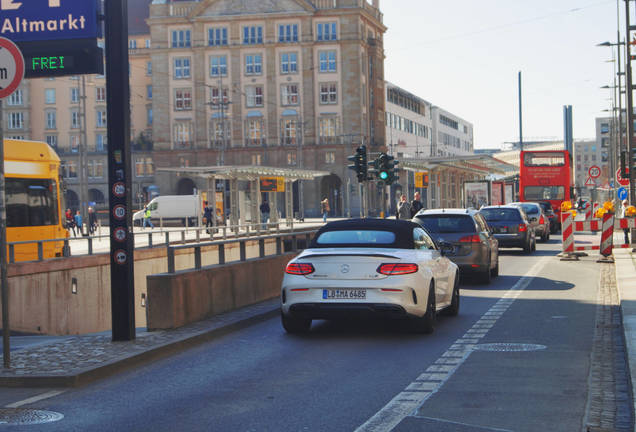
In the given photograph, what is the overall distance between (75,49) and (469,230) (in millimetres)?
10559

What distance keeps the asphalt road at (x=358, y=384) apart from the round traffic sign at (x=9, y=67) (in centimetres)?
277

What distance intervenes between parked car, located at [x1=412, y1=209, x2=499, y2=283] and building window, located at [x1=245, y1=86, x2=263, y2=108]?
70.8m

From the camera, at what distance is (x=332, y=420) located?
21.9ft

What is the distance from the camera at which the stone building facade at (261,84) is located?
292 ft

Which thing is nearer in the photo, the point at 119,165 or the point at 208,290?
the point at 119,165

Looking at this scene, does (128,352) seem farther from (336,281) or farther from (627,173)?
(627,173)

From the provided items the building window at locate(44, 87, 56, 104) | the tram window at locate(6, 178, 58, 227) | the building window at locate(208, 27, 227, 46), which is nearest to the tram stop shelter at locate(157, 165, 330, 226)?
the tram window at locate(6, 178, 58, 227)

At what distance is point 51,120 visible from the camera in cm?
10356

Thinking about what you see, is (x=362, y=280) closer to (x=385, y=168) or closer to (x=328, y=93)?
(x=385, y=168)

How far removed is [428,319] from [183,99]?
8116 cm

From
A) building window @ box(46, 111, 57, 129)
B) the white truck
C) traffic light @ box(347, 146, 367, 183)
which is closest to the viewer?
traffic light @ box(347, 146, 367, 183)

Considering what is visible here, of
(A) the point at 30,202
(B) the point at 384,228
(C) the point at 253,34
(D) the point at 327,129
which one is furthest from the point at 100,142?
(B) the point at 384,228

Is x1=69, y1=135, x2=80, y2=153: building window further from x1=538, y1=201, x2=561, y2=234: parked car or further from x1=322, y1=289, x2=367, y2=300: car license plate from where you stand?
x1=322, y1=289, x2=367, y2=300: car license plate

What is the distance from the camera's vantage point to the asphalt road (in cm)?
670
